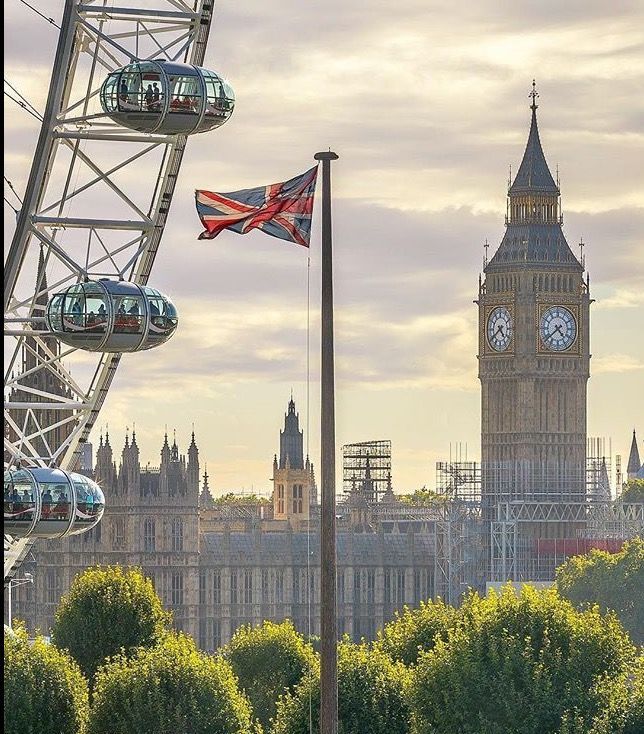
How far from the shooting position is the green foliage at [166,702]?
60.7m

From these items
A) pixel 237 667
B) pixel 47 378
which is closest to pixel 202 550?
pixel 47 378

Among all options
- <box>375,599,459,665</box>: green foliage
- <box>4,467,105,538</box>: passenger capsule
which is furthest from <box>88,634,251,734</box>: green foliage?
<box>4,467,105,538</box>: passenger capsule

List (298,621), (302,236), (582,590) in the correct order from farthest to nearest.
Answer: (298,621)
(582,590)
(302,236)

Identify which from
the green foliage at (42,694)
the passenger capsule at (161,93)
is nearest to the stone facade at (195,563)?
the green foliage at (42,694)

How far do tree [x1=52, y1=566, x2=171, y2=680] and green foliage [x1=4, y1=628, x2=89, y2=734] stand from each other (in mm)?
8509

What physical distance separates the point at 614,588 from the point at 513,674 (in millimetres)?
102683

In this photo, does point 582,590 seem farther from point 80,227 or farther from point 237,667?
point 80,227

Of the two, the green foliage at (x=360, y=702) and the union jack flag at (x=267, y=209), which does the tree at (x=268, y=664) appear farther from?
the union jack flag at (x=267, y=209)

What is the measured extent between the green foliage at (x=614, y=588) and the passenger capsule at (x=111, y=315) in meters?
121

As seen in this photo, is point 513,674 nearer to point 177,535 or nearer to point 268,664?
point 268,664

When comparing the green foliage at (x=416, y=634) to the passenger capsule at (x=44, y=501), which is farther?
the green foliage at (x=416, y=634)

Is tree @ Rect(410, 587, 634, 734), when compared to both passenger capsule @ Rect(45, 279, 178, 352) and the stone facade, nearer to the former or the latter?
passenger capsule @ Rect(45, 279, 178, 352)

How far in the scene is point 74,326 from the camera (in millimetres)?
39500

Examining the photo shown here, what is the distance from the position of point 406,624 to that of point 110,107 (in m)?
36.8
